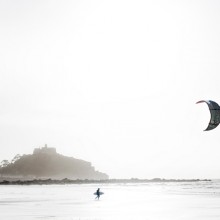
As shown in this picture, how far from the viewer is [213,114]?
20.7m

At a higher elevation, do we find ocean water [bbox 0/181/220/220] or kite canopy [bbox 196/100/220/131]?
kite canopy [bbox 196/100/220/131]

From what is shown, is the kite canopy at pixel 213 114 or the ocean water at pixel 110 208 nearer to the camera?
the kite canopy at pixel 213 114

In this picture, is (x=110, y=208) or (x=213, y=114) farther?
(x=110, y=208)

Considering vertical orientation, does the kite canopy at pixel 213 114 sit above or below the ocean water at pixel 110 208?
above

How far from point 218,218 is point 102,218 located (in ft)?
30.6

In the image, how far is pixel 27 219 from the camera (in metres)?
31.7

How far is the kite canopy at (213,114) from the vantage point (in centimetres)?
2034

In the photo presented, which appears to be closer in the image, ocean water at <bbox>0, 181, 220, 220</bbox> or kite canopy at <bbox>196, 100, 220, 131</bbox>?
kite canopy at <bbox>196, 100, 220, 131</bbox>

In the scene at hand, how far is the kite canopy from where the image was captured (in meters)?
20.3

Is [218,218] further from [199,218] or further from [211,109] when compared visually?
[211,109]

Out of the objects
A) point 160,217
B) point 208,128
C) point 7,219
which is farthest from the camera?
point 160,217

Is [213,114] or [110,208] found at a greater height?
[213,114]

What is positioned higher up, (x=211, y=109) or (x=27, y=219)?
(x=211, y=109)

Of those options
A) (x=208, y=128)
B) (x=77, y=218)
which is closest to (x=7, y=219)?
(x=77, y=218)
